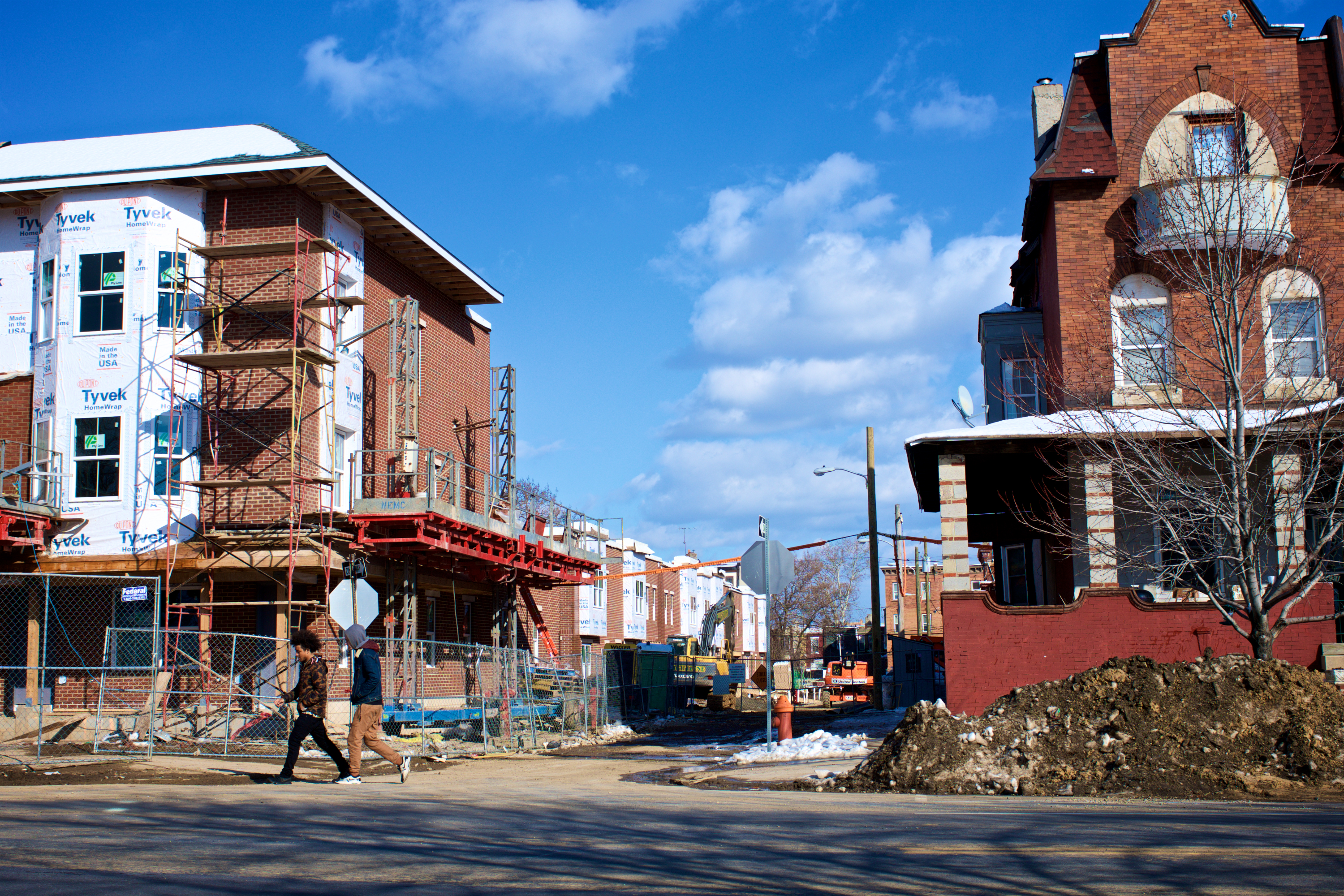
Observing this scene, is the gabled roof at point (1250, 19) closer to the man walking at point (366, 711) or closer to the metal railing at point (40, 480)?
the man walking at point (366, 711)

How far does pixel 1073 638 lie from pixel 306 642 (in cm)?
1261

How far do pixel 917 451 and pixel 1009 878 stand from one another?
47.9 feet

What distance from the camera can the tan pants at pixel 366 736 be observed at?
14.0 m

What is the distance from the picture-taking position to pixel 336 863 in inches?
297

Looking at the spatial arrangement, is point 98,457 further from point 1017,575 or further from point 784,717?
point 1017,575

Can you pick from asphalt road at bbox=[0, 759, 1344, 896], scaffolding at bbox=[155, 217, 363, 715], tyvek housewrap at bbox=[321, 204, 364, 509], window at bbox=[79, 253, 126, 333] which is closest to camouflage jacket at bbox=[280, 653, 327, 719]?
asphalt road at bbox=[0, 759, 1344, 896]

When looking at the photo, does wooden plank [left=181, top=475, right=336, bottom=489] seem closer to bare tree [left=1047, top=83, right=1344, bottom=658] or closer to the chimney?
bare tree [left=1047, top=83, right=1344, bottom=658]

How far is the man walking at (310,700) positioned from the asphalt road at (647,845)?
3.49 feet

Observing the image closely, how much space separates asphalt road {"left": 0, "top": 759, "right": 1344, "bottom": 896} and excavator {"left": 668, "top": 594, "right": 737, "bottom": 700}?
32.9 m

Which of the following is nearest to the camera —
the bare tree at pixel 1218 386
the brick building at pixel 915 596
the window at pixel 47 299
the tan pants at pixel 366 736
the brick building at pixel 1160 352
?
the tan pants at pixel 366 736

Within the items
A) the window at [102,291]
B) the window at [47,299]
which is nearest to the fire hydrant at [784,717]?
the window at [102,291]

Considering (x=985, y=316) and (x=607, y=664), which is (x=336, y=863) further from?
(x=607, y=664)

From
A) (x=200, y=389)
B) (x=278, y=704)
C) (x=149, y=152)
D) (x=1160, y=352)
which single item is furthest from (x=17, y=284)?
(x=1160, y=352)

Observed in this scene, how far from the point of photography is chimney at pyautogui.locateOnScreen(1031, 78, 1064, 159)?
2858 cm
